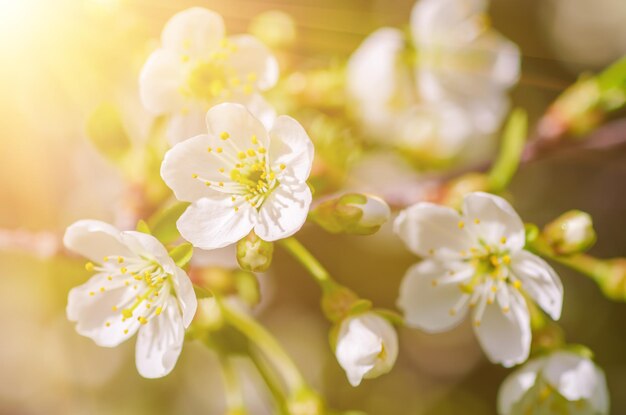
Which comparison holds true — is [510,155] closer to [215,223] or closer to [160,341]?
[215,223]

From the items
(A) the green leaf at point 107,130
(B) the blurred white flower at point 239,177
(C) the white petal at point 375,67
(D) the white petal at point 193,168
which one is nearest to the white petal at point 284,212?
(B) the blurred white flower at point 239,177

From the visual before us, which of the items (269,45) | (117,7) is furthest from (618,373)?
(117,7)

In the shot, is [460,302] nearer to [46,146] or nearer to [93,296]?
[93,296]

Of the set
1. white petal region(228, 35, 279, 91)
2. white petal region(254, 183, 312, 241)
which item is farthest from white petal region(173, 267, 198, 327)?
white petal region(228, 35, 279, 91)

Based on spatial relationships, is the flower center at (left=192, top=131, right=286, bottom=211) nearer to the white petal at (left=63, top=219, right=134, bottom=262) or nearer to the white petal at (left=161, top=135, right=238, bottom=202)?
the white petal at (left=161, top=135, right=238, bottom=202)

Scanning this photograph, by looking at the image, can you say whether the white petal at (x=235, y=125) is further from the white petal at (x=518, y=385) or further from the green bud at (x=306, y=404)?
the white petal at (x=518, y=385)

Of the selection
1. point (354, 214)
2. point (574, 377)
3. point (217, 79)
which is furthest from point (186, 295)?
point (574, 377)
